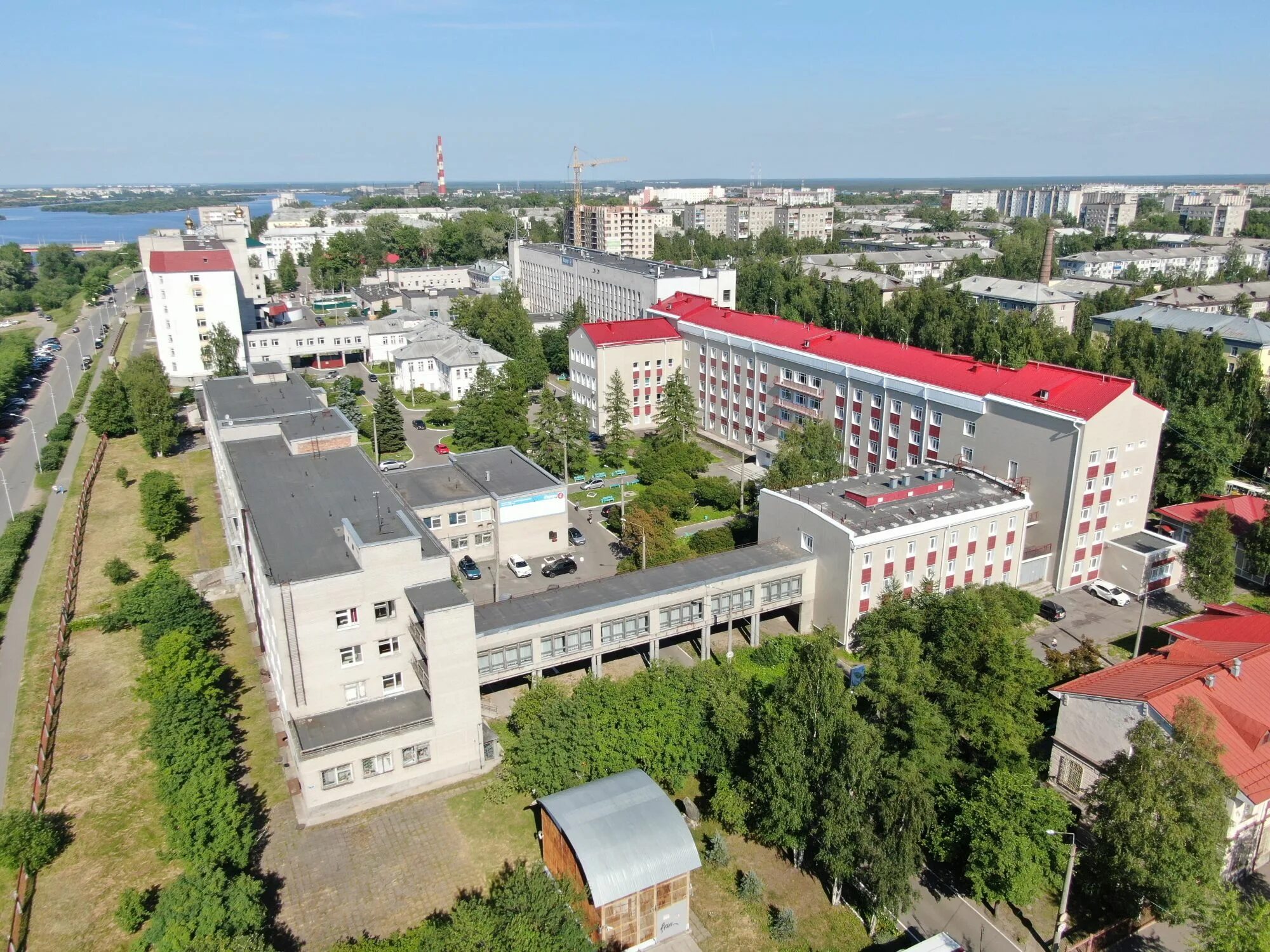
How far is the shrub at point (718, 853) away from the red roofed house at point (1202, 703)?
34.0 ft

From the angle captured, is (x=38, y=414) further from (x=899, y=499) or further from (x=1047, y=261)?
(x=1047, y=261)

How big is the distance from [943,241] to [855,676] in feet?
523

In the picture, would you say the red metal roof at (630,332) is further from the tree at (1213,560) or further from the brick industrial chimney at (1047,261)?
A: the brick industrial chimney at (1047,261)

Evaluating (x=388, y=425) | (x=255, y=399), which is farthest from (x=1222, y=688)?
(x=388, y=425)

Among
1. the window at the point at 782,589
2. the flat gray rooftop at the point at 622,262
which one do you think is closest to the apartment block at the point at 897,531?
the window at the point at 782,589

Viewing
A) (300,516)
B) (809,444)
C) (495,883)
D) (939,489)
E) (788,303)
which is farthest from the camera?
(788,303)

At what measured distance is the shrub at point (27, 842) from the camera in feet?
80.8

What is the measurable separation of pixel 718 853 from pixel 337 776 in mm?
12295

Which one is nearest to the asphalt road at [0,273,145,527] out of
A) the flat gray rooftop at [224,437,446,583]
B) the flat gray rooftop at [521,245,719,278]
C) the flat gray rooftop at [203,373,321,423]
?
the flat gray rooftop at [203,373,321,423]

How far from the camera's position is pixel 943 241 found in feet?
571

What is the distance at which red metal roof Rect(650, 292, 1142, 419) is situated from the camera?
4116cm

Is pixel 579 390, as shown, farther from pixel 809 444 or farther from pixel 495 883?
pixel 495 883

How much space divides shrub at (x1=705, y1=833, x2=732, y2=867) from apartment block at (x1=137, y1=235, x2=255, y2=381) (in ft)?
242

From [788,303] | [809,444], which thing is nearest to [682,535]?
[809,444]
